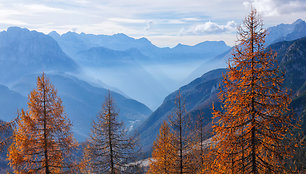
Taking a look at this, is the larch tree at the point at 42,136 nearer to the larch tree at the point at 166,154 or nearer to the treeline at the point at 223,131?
the treeline at the point at 223,131

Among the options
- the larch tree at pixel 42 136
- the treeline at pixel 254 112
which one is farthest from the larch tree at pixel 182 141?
the larch tree at pixel 42 136

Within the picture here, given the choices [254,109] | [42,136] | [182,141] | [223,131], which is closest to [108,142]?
[42,136]

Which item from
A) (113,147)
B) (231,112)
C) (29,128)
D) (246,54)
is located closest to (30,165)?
(29,128)

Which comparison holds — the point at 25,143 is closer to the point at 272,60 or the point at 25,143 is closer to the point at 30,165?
the point at 30,165

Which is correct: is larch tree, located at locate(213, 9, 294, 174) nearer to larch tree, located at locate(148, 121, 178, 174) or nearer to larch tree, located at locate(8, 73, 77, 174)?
larch tree, located at locate(148, 121, 178, 174)

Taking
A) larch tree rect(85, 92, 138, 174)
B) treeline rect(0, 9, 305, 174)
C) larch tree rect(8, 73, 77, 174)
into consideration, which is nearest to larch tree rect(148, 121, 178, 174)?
treeline rect(0, 9, 305, 174)

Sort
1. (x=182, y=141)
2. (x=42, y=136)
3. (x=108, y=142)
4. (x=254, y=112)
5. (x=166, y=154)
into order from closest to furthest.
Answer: (x=254, y=112) < (x=42, y=136) < (x=108, y=142) < (x=182, y=141) < (x=166, y=154)

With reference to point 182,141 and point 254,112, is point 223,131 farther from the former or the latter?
point 182,141
